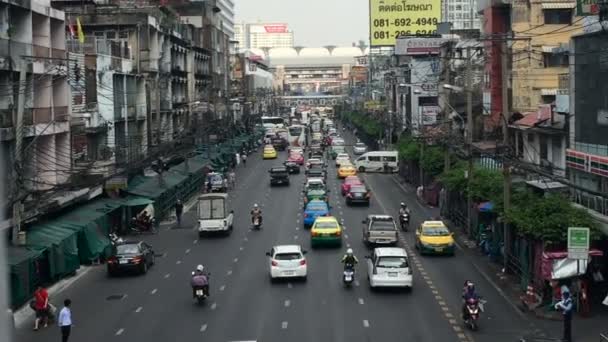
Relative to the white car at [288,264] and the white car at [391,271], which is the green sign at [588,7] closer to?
the white car at [391,271]

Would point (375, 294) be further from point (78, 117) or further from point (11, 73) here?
point (78, 117)

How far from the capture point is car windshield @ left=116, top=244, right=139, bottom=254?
33.6m

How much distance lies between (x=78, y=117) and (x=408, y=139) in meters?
38.0

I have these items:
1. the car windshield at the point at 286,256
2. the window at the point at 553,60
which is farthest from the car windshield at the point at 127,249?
the window at the point at 553,60

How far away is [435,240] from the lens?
1453 inches

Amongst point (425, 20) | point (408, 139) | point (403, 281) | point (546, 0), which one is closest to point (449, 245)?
point (403, 281)

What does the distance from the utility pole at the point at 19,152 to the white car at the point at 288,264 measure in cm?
868

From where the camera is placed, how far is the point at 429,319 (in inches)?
985

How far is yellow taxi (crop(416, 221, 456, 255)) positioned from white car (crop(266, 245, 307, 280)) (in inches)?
296

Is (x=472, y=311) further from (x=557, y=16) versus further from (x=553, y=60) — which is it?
(x=557, y=16)

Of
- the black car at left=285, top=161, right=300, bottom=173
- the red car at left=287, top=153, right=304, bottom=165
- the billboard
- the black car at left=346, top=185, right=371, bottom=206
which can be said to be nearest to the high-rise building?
the billboard

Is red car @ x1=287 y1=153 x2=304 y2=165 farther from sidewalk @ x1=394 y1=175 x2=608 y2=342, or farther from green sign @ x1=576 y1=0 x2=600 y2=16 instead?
green sign @ x1=576 y1=0 x2=600 y2=16

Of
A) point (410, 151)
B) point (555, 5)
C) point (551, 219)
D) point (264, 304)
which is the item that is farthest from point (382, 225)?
point (410, 151)

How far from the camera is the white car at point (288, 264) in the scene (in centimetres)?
3109
